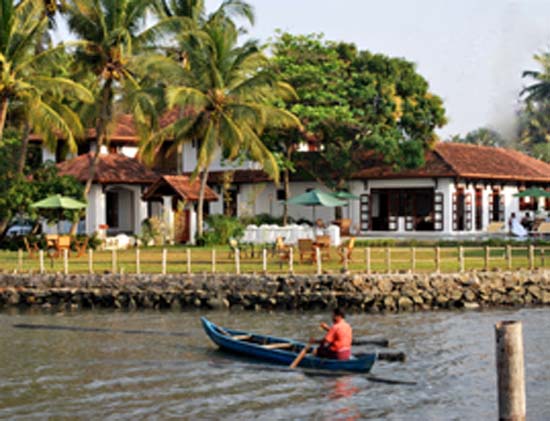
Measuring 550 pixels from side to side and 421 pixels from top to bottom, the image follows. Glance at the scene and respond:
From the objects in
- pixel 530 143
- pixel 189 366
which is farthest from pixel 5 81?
pixel 530 143

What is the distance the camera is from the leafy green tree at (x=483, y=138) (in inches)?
3775

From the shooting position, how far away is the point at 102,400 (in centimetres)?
1780

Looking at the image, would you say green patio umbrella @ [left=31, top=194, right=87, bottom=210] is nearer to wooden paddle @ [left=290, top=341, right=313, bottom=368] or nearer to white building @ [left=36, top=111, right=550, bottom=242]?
white building @ [left=36, top=111, right=550, bottom=242]

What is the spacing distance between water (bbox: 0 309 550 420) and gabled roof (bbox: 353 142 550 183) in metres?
20.2

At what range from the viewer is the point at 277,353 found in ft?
66.7

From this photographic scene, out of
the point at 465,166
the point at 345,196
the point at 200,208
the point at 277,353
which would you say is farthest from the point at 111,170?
the point at 277,353

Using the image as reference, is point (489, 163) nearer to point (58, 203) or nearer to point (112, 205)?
point (112, 205)

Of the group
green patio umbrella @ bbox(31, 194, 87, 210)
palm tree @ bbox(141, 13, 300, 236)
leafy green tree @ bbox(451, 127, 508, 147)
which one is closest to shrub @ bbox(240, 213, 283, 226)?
palm tree @ bbox(141, 13, 300, 236)

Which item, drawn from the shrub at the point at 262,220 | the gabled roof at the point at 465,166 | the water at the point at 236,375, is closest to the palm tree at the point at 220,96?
the shrub at the point at 262,220

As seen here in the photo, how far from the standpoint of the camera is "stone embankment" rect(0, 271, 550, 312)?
29.0 meters

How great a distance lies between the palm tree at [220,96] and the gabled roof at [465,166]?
8.39m

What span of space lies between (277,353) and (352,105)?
96.3 feet

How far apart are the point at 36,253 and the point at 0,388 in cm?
2021

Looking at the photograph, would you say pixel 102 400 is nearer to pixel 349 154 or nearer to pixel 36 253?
pixel 36 253
